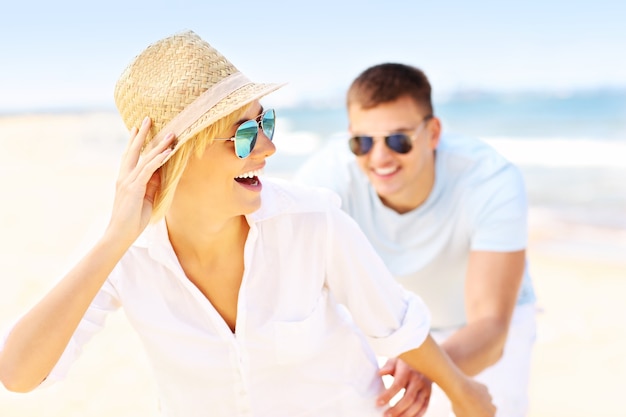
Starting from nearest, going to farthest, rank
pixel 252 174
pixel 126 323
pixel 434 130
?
pixel 252 174 < pixel 434 130 < pixel 126 323

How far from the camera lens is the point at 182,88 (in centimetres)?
224

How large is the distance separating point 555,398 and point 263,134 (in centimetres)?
358

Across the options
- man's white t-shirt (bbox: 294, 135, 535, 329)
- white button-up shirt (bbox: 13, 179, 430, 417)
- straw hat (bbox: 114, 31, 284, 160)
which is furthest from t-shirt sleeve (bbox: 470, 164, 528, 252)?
straw hat (bbox: 114, 31, 284, 160)

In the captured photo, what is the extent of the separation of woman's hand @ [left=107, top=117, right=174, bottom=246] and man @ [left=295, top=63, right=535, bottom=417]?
6.25 ft

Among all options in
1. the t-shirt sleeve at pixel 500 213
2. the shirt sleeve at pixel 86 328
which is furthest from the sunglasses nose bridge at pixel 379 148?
the shirt sleeve at pixel 86 328

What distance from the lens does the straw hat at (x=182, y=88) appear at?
221 cm

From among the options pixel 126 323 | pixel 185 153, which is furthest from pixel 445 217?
pixel 126 323

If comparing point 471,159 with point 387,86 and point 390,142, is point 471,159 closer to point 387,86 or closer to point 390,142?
point 390,142

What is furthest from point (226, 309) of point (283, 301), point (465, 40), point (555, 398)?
point (465, 40)

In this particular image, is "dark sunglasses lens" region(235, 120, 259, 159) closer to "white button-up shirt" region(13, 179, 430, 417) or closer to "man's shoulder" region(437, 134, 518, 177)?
"white button-up shirt" region(13, 179, 430, 417)

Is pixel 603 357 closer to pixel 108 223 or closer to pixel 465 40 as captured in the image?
pixel 108 223

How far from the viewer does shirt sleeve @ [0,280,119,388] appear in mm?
2283

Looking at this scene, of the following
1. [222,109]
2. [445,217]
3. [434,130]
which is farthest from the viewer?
[434,130]

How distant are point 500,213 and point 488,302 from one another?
0.43 meters
